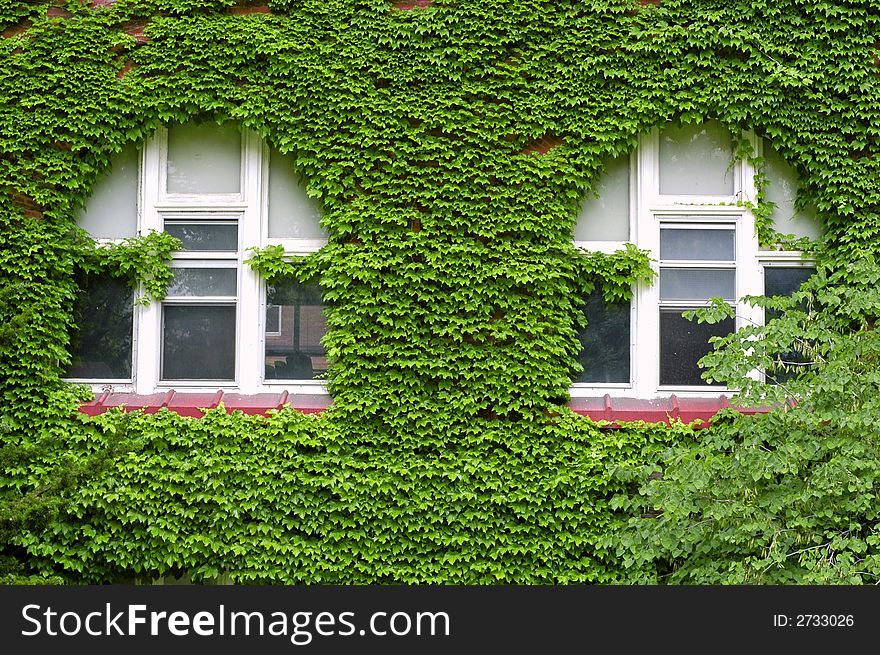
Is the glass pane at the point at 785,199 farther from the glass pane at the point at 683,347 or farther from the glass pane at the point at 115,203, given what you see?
the glass pane at the point at 115,203

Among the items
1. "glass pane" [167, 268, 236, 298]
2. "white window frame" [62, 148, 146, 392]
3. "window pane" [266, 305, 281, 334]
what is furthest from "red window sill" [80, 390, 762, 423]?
"glass pane" [167, 268, 236, 298]

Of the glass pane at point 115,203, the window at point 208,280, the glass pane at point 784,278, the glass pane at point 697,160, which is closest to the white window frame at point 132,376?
A: the window at point 208,280

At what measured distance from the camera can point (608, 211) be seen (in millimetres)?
7488

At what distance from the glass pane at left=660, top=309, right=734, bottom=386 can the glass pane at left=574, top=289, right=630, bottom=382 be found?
12.9 inches

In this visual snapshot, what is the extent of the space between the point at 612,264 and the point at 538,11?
228 centimetres

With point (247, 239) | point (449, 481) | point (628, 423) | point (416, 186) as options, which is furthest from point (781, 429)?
point (247, 239)

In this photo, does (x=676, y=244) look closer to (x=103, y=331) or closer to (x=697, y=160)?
(x=697, y=160)

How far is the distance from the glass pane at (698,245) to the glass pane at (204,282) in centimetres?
385

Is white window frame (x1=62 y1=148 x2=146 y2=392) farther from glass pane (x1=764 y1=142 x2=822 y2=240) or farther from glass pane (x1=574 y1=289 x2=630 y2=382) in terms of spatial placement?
glass pane (x1=764 y1=142 x2=822 y2=240)

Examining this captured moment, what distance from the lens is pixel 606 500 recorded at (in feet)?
23.0

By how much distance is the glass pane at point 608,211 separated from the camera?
24.5ft

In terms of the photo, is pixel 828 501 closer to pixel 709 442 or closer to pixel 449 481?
pixel 709 442

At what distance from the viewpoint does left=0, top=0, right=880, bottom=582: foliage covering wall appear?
695cm

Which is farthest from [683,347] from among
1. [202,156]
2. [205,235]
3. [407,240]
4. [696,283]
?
[202,156]
